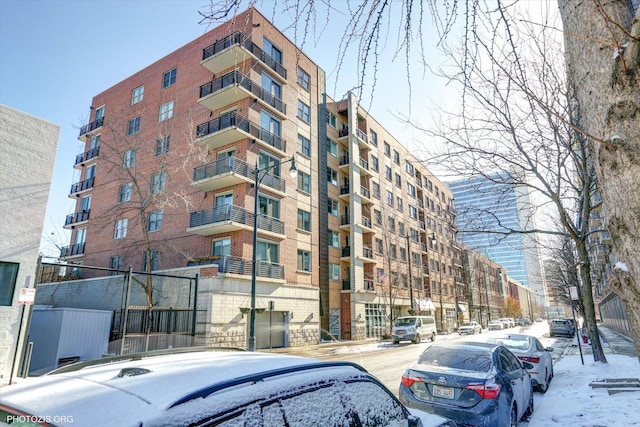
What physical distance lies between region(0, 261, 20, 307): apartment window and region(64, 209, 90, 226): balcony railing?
23.5 metres

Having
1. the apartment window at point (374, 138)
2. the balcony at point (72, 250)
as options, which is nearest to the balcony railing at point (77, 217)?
the balcony at point (72, 250)

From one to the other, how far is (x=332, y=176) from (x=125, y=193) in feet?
60.9

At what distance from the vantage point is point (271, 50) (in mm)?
28781

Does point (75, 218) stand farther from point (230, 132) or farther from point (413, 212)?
point (413, 212)

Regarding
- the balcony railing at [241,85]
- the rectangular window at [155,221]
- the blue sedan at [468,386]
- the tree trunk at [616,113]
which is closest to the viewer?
the tree trunk at [616,113]

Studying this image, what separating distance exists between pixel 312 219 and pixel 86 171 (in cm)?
2287

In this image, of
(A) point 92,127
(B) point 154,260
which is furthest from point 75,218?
(B) point 154,260

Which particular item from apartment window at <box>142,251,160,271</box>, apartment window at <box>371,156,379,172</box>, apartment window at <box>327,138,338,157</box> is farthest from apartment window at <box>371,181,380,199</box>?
apartment window at <box>142,251,160,271</box>

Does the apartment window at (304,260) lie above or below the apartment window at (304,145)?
below

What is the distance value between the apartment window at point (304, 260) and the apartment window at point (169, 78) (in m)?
17.5

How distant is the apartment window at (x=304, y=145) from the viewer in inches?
1205

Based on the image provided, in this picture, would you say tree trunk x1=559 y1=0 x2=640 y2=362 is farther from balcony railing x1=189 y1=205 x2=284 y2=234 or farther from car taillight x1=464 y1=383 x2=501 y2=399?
balcony railing x1=189 y1=205 x2=284 y2=234

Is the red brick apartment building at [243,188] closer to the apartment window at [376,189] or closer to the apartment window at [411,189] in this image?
the apartment window at [376,189]

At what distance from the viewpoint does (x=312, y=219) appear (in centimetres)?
3036
